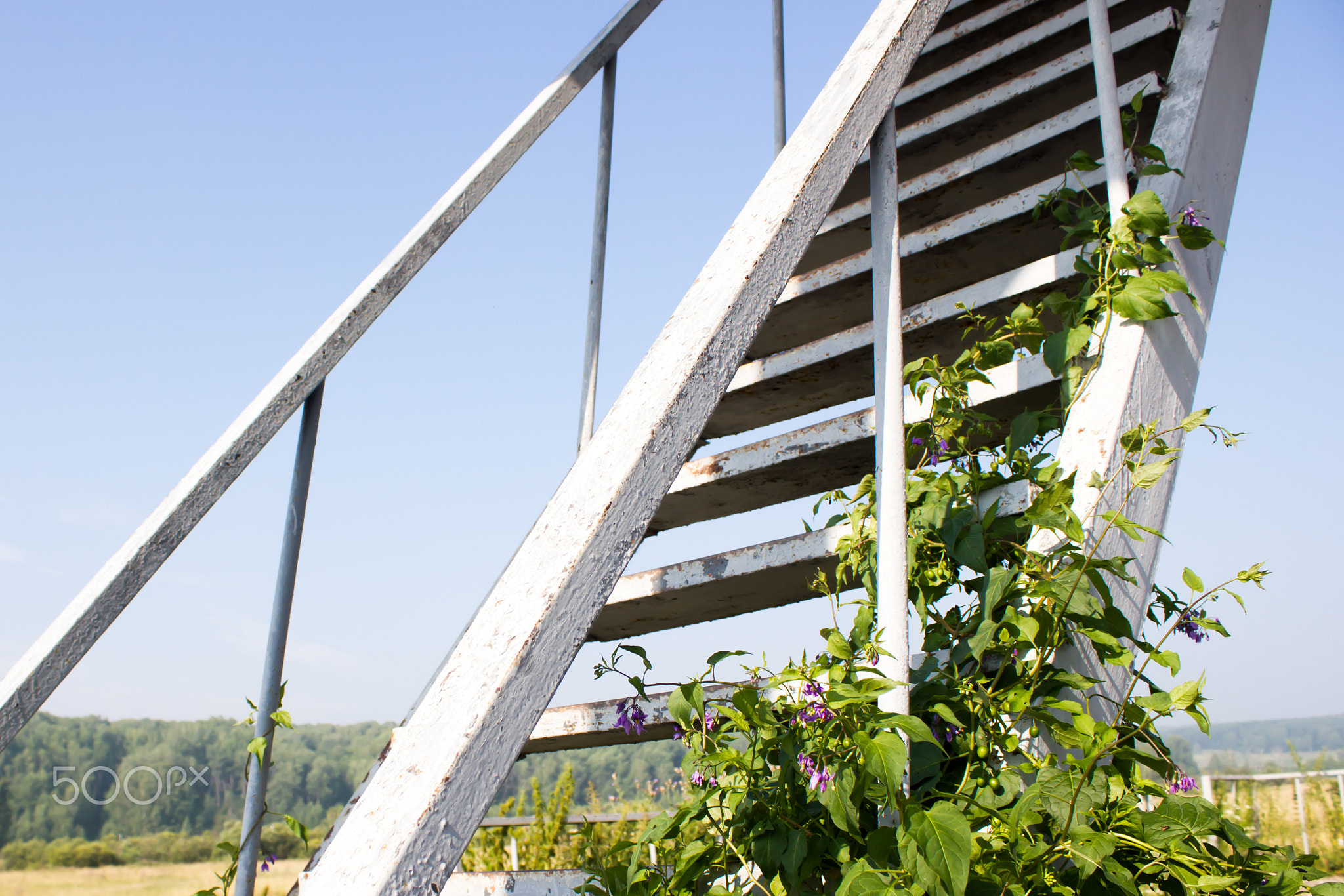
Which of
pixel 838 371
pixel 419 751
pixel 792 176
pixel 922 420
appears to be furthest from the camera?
pixel 838 371

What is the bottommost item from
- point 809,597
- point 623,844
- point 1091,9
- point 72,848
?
point 72,848

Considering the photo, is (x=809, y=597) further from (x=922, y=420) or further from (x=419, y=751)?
(x=419, y=751)

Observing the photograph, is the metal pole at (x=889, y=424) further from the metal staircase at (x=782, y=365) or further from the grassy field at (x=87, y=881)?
the grassy field at (x=87, y=881)

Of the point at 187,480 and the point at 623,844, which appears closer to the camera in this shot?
the point at 187,480

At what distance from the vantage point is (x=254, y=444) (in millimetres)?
1128

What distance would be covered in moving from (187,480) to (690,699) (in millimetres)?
689

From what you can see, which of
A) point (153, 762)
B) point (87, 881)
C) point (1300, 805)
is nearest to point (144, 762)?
point (153, 762)

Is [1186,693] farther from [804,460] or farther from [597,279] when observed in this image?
[597,279]

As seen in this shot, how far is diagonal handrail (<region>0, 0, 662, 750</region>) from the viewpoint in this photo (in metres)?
0.96

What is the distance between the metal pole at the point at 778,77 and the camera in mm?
2373

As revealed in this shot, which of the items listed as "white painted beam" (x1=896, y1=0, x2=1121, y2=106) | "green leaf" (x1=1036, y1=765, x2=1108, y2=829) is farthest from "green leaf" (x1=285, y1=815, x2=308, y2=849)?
"white painted beam" (x1=896, y1=0, x2=1121, y2=106)

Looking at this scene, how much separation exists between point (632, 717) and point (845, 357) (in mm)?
811

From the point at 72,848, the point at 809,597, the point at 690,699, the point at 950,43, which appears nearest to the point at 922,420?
the point at 809,597

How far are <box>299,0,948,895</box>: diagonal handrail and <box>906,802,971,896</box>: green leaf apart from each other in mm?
412
